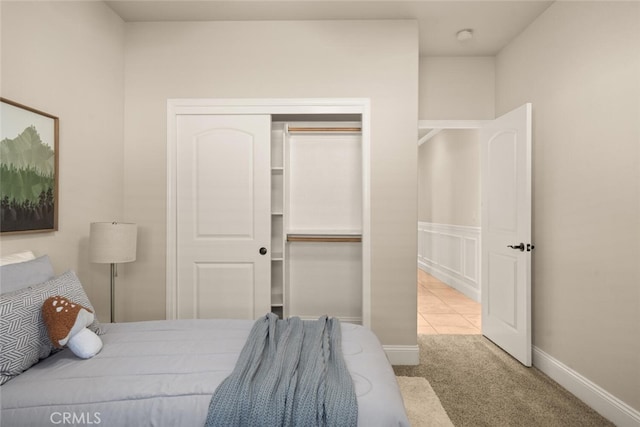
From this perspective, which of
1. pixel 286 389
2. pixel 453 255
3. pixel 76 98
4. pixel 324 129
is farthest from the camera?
pixel 453 255

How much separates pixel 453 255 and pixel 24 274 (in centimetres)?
543

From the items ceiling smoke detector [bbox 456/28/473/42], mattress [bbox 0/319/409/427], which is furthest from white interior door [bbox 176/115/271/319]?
ceiling smoke detector [bbox 456/28/473/42]

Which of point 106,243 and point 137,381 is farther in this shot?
point 106,243

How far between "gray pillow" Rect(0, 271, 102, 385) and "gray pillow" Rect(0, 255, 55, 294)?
3.6 inches

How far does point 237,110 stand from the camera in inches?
113

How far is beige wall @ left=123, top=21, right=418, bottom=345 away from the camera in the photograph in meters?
2.85

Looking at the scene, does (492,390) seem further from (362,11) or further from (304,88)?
(362,11)

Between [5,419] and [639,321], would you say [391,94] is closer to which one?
[639,321]

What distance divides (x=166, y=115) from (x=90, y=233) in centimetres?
118

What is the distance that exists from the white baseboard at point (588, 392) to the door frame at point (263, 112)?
1.41 meters

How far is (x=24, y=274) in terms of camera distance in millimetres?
1584

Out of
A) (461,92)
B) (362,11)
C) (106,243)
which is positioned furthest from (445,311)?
Result: (106,243)

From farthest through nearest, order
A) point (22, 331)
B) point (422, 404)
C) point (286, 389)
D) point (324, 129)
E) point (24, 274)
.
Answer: point (324, 129)
point (422, 404)
point (24, 274)
point (22, 331)
point (286, 389)

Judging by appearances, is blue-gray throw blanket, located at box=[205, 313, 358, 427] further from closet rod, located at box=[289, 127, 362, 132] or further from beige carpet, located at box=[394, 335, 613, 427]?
closet rod, located at box=[289, 127, 362, 132]
